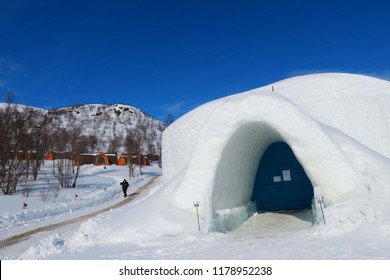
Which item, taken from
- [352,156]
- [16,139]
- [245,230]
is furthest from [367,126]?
[16,139]

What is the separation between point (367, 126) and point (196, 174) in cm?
617

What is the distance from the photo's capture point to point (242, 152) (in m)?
10.0

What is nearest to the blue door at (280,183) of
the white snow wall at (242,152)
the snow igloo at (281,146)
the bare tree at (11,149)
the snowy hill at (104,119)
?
the snow igloo at (281,146)

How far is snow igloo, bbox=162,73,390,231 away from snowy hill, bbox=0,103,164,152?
97.2 metres

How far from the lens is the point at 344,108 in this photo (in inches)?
435

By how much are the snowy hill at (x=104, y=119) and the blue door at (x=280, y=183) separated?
96856 mm

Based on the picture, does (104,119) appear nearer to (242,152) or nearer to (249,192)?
(249,192)

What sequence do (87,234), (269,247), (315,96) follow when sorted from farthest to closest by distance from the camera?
(315,96), (87,234), (269,247)

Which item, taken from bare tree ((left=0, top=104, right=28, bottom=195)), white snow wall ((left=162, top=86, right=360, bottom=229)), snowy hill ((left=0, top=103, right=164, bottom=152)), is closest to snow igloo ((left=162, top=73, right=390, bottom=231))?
white snow wall ((left=162, top=86, right=360, bottom=229))

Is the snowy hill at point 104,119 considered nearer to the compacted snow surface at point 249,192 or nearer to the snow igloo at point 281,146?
the snow igloo at point 281,146

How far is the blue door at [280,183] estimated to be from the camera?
41.4 ft

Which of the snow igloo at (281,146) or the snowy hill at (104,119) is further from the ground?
the snowy hill at (104,119)

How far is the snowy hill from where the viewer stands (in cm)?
11588
